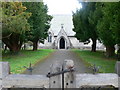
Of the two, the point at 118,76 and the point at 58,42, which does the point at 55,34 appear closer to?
the point at 58,42

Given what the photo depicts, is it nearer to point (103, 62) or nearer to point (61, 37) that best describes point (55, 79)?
point (103, 62)

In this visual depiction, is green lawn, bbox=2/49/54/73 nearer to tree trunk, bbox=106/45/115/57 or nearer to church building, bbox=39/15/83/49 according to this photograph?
tree trunk, bbox=106/45/115/57

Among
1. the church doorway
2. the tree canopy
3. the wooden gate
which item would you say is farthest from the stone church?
the wooden gate

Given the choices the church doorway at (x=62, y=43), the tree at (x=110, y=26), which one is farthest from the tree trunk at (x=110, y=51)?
the church doorway at (x=62, y=43)

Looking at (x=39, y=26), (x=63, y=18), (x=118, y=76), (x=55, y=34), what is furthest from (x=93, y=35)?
(x=63, y=18)

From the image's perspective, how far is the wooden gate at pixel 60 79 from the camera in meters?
2.37

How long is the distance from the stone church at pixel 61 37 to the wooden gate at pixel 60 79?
52258mm

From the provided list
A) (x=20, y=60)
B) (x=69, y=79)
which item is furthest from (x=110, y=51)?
(x=69, y=79)

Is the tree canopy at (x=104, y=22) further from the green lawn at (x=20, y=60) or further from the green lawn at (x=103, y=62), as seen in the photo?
the green lawn at (x=20, y=60)

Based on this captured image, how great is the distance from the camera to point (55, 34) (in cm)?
5888

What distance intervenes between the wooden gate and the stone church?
171 feet

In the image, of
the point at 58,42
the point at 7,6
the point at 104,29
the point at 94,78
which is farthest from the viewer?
the point at 58,42

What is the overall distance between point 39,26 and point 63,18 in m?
34.7

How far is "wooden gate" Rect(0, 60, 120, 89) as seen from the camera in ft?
7.77
